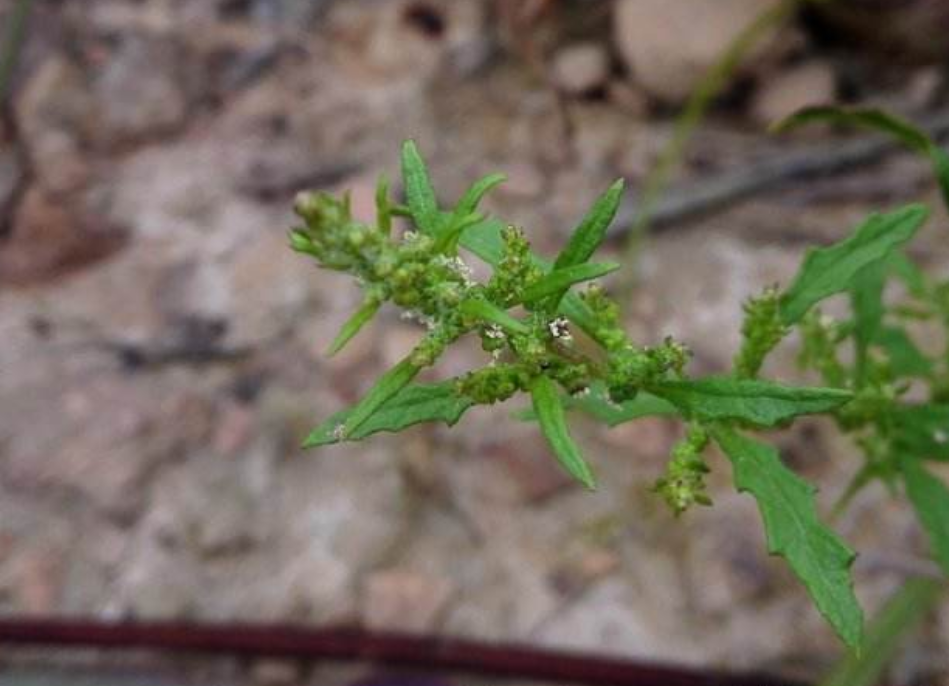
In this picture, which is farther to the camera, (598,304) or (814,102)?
(814,102)

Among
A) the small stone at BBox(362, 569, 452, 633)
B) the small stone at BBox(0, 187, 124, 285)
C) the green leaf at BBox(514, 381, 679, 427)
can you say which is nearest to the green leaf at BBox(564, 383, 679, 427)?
the green leaf at BBox(514, 381, 679, 427)

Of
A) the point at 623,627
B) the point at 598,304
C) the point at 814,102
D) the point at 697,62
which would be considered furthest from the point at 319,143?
the point at 598,304

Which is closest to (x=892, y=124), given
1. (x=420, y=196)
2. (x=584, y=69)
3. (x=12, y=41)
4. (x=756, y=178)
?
(x=420, y=196)

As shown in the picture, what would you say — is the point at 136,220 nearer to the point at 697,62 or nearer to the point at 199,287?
the point at 199,287

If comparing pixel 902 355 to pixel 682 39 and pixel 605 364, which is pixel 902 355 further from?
pixel 682 39

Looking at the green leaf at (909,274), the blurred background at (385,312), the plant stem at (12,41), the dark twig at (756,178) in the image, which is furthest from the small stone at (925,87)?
the plant stem at (12,41)

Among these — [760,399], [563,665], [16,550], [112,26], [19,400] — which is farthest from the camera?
[112,26]

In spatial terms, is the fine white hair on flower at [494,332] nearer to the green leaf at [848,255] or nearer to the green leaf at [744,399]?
the green leaf at [744,399]

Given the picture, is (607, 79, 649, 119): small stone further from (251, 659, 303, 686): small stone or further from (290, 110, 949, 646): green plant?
(251, 659, 303, 686): small stone
